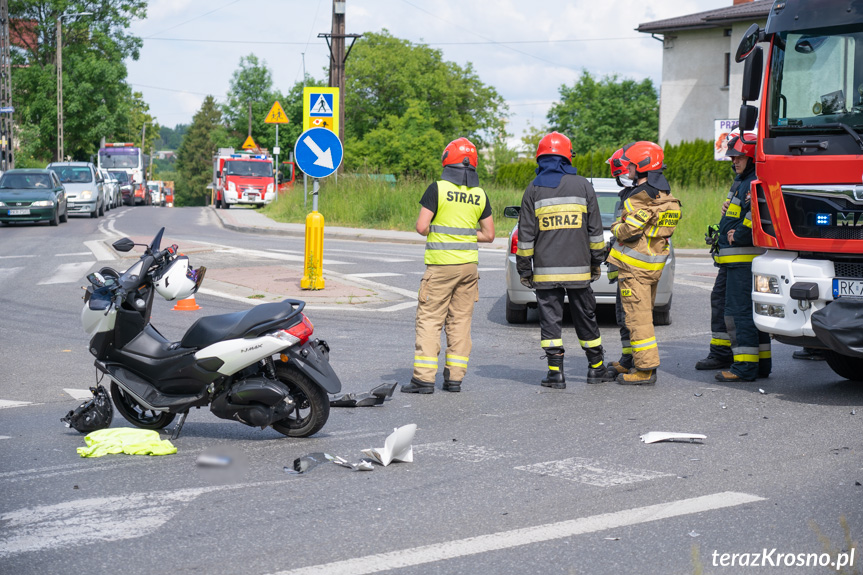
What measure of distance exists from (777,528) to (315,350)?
2.90 m

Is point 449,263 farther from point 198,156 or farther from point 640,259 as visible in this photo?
point 198,156

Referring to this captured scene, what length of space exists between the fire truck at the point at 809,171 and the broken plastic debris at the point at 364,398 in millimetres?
2931

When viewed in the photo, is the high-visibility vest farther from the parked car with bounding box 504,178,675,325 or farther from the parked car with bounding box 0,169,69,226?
the parked car with bounding box 0,169,69,226

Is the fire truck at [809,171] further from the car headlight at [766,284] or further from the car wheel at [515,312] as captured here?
the car wheel at [515,312]

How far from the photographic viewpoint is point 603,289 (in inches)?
449

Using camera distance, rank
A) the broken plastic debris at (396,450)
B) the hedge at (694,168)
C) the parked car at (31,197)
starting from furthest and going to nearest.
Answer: the hedge at (694,168) → the parked car at (31,197) → the broken plastic debris at (396,450)

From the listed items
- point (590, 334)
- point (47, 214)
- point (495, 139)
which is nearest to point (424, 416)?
point (590, 334)

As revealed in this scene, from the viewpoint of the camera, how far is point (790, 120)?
7773 millimetres

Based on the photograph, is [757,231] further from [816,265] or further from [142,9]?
[142,9]

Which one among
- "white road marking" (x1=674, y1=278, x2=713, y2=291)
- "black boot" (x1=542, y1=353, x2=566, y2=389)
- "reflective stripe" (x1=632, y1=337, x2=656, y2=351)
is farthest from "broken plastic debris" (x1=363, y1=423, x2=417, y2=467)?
"white road marking" (x1=674, y1=278, x2=713, y2=291)

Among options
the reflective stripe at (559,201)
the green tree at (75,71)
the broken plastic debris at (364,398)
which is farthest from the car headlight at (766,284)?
the green tree at (75,71)

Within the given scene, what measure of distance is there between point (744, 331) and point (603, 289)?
3048 mm

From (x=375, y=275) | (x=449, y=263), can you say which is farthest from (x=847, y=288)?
(x=375, y=275)

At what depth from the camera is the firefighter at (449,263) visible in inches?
312
